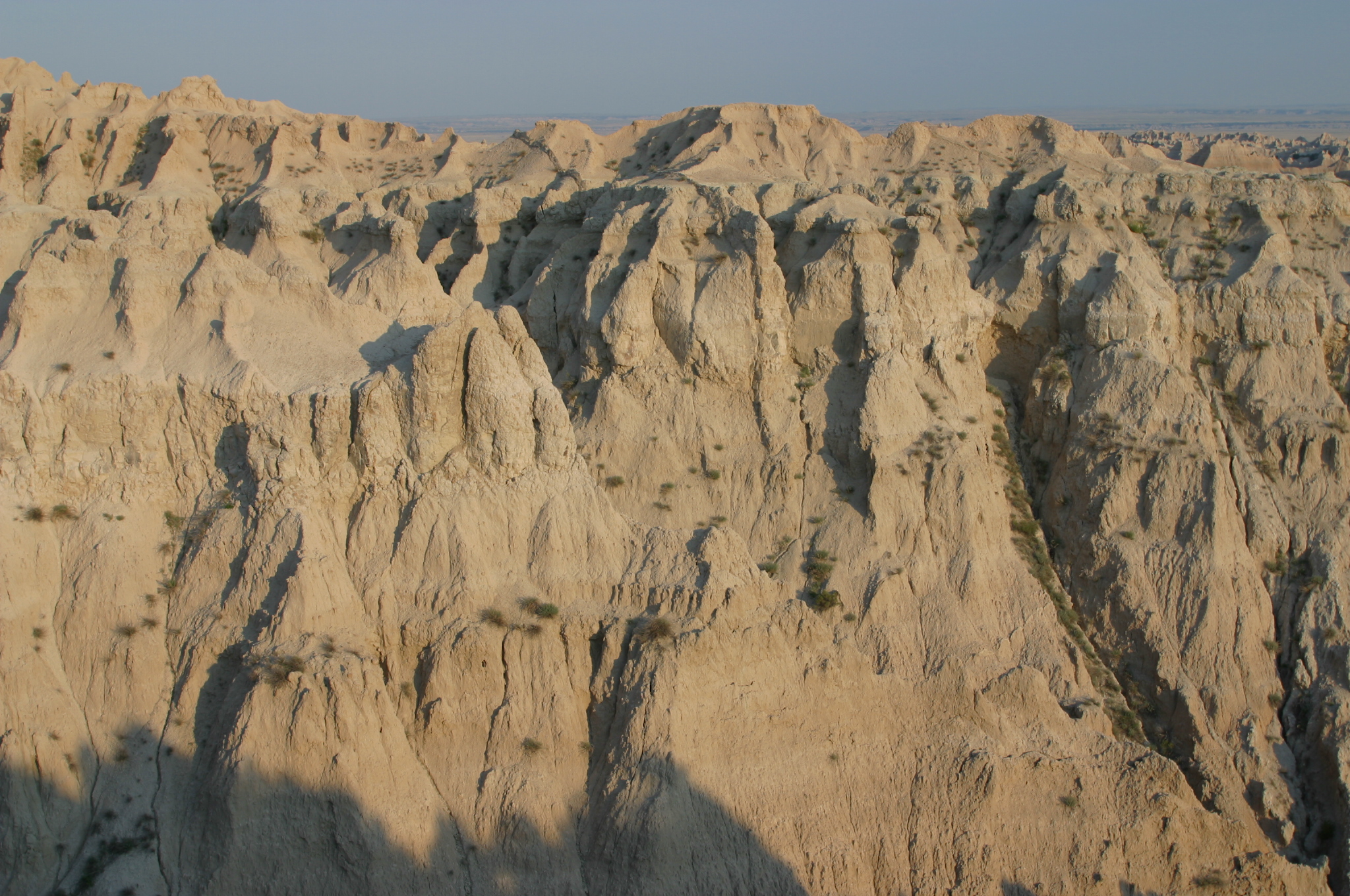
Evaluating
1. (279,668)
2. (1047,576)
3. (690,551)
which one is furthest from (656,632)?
(1047,576)

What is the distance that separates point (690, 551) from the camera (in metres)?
21.4

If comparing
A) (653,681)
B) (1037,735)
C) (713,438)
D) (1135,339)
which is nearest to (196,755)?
(653,681)

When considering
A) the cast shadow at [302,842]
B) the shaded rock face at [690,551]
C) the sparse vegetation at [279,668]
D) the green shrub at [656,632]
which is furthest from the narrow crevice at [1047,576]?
the sparse vegetation at [279,668]

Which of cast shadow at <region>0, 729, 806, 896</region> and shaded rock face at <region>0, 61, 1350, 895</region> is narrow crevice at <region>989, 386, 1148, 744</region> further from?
cast shadow at <region>0, 729, 806, 896</region>

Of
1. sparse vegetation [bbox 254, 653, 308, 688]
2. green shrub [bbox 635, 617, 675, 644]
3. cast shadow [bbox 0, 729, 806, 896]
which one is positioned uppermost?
sparse vegetation [bbox 254, 653, 308, 688]

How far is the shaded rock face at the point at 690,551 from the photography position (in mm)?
18641

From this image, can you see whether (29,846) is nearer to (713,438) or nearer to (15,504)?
(15,504)

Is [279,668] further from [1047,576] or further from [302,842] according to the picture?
[1047,576]

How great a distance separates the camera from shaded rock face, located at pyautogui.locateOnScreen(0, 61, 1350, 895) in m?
18.6

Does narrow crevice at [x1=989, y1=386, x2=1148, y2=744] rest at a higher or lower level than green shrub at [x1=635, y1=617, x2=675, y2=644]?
lower

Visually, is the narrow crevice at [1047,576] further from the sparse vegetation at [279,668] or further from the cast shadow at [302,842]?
the sparse vegetation at [279,668]

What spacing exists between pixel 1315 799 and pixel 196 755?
76.9 feet

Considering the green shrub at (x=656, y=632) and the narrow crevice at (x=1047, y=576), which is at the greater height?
the green shrub at (x=656, y=632)

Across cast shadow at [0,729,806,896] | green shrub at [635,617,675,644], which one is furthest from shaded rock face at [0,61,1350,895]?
green shrub at [635,617,675,644]
